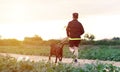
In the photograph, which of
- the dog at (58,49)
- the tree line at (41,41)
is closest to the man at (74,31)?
the dog at (58,49)

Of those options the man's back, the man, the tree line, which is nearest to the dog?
the man

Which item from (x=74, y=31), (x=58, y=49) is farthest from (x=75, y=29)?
(x=58, y=49)

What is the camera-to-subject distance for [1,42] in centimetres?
4519

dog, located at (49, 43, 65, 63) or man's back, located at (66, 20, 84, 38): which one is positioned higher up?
man's back, located at (66, 20, 84, 38)

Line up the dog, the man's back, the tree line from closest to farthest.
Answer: the man's back
the dog
the tree line

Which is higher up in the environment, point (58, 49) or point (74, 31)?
point (74, 31)

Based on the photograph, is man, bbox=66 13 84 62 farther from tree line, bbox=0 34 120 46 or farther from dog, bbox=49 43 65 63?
tree line, bbox=0 34 120 46

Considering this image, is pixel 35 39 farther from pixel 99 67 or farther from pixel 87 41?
pixel 99 67

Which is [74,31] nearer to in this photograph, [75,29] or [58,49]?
[75,29]

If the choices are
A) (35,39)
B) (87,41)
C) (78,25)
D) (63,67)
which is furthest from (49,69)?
(35,39)

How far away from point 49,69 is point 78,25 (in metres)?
5.50

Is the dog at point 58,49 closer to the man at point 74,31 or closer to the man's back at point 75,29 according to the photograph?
the man at point 74,31

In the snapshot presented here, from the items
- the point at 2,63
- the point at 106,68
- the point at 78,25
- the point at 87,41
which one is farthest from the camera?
the point at 87,41

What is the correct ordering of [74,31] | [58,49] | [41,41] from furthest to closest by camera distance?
[41,41] < [58,49] < [74,31]
